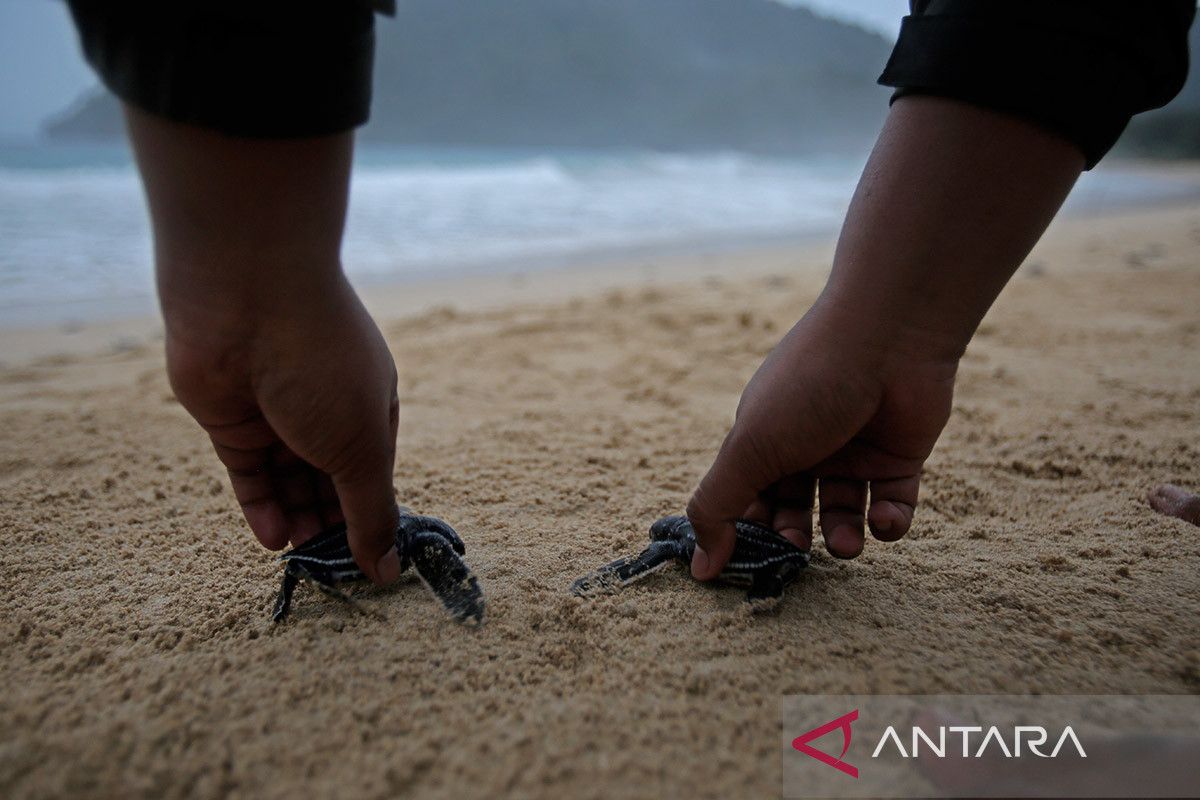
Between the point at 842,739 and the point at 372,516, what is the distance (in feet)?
3.00

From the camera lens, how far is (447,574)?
1.53 meters

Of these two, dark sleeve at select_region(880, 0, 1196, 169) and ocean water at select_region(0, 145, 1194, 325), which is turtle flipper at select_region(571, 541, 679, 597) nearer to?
dark sleeve at select_region(880, 0, 1196, 169)

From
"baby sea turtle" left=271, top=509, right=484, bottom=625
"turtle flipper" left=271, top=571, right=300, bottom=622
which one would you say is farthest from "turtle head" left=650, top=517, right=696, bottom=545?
"turtle flipper" left=271, top=571, right=300, bottom=622

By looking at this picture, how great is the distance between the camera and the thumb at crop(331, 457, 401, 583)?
4.30 ft

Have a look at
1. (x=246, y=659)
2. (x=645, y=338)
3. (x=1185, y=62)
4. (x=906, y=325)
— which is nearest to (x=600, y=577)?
(x=246, y=659)

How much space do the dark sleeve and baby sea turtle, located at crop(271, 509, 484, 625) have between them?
1.29 meters

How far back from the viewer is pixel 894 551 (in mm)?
1707

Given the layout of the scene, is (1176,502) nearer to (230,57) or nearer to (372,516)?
(372,516)

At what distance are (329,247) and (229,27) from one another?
347mm

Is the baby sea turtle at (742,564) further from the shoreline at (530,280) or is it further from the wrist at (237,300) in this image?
the shoreline at (530,280)

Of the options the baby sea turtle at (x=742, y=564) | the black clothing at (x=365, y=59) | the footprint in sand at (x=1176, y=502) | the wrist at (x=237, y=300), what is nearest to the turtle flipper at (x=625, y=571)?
the baby sea turtle at (x=742, y=564)

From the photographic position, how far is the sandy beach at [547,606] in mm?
1096

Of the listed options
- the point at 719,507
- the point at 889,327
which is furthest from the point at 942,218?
the point at 719,507

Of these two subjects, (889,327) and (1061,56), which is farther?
(889,327)
